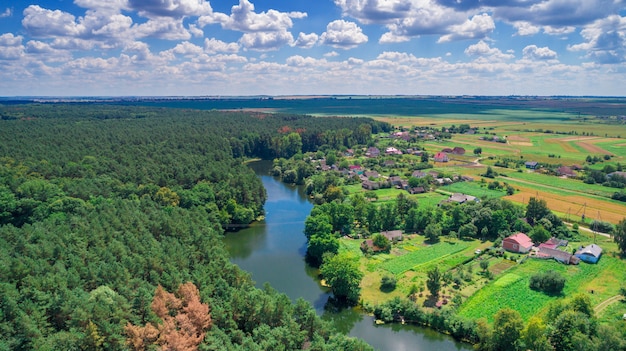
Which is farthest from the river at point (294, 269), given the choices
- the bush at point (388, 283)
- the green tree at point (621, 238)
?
the green tree at point (621, 238)

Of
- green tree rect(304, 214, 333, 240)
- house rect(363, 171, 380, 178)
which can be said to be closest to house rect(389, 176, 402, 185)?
house rect(363, 171, 380, 178)

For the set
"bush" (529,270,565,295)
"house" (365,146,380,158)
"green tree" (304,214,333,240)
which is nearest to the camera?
"bush" (529,270,565,295)

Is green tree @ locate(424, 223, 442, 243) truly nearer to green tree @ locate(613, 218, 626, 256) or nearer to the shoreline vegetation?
the shoreline vegetation

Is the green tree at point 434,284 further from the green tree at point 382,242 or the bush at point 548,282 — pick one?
the green tree at point 382,242

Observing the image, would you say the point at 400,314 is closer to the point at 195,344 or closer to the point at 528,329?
the point at 528,329

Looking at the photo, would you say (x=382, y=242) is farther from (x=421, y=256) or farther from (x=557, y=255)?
(x=557, y=255)

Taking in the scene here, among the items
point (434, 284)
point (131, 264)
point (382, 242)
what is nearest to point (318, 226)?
point (382, 242)

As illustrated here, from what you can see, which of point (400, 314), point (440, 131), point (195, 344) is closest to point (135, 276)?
point (195, 344)
